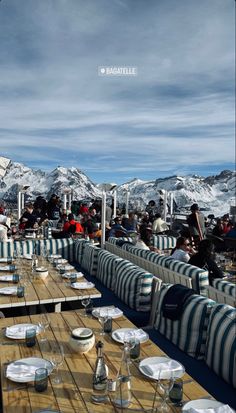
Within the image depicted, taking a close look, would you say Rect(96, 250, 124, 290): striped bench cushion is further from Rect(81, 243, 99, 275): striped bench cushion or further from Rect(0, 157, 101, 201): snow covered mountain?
Rect(0, 157, 101, 201): snow covered mountain

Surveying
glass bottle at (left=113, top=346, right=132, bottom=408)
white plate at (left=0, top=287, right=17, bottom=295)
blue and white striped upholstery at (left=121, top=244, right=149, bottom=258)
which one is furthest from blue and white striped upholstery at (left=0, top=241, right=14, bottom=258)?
glass bottle at (left=113, top=346, right=132, bottom=408)

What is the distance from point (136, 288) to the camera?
3.53m

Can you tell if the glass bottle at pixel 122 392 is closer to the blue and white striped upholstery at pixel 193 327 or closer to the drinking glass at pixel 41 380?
the drinking glass at pixel 41 380

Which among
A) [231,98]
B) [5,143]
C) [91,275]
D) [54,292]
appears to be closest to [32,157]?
[5,143]

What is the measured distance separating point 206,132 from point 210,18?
478 inches

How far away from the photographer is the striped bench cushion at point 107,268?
4246mm

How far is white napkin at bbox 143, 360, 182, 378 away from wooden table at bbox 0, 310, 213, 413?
0.05m

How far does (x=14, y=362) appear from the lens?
1.84m

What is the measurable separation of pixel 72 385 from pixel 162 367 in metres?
0.51

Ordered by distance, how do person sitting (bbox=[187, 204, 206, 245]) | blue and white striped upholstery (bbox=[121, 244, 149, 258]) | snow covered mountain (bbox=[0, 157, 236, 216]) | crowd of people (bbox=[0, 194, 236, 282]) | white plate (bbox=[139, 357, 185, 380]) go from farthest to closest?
snow covered mountain (bbox=[0, 157, 236, 216])
person sitting (bbox=[187, 204, 206, 245])
blue and white striped upholstery (bbox=[121, 244, 149, 258])
crowd of people (bbox=[0, 194, 236, 282])
white plate (bbox=[139, 357, 185, 380])

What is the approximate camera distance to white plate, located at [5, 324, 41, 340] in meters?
2.18

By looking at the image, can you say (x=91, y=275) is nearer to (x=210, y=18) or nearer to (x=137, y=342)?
(x=137, y=342)

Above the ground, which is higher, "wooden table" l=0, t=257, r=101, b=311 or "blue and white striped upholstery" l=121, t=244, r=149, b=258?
"blue and white striped upholstery" l=121, t=244, r=149, b=258

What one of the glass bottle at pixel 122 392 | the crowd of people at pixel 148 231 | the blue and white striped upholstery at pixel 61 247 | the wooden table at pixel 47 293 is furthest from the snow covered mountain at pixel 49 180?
the glass bottle at pixel 122 392
